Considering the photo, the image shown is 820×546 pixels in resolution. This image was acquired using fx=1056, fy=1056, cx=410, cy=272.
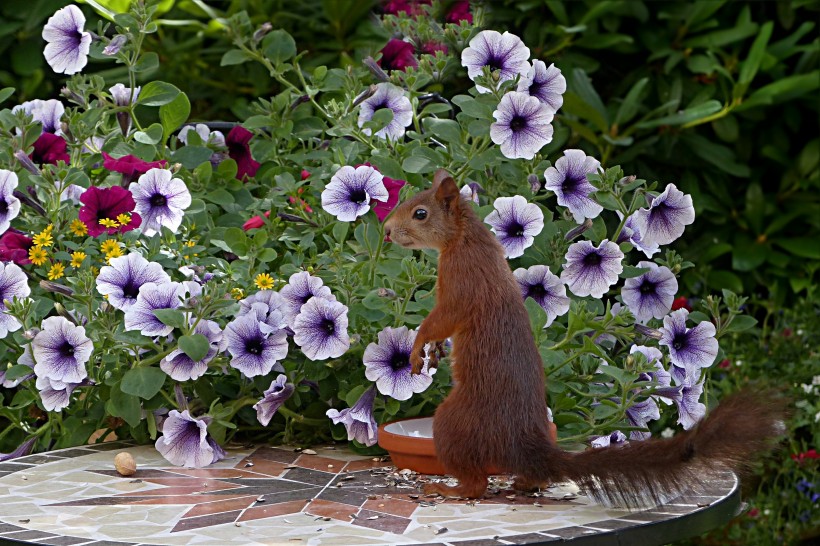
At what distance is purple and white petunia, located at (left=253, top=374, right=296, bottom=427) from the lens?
6.75ft

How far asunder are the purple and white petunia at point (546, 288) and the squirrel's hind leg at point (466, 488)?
47 cm

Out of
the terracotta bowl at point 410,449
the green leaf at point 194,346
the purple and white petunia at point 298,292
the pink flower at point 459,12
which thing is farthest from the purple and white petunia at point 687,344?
the pink flower at point 459,12

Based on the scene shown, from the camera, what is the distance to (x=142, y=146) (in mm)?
2477

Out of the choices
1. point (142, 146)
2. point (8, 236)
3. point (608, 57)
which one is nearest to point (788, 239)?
point (608, 57)

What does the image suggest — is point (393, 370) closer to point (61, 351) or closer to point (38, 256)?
point (61, 351)

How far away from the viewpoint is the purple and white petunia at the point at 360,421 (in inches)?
79.3

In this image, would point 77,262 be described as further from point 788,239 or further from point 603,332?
point 788,239

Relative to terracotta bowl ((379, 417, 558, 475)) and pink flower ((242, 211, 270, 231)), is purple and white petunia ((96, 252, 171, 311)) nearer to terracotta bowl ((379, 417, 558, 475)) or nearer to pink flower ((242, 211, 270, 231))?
pink flower ((242, 211, 270, 231))

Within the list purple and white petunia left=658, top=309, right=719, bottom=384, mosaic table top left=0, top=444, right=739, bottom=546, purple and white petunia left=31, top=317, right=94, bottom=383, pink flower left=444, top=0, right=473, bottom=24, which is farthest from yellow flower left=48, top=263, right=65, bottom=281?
pink flower left=444, top=0, right=473, bottom=24

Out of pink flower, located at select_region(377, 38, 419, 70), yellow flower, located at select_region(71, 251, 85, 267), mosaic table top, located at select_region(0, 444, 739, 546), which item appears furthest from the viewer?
pink flower, located at select_region(377, 38, 419, 70)

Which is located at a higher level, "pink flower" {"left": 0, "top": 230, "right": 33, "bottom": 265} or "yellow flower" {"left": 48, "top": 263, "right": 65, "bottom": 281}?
"pink flower" {"left": 0, "top": 230, "right": 33, "bottom": 265}

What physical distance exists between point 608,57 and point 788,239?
0.99m

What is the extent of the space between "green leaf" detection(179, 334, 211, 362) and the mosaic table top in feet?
0.73

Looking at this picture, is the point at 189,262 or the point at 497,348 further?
the point at 189,262
